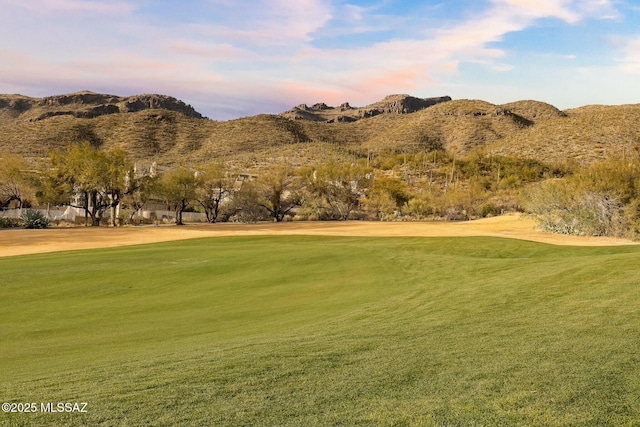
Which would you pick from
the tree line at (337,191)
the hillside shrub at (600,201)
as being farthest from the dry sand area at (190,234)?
the tree line at (337,191)

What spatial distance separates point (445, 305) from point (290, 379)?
22.1ft

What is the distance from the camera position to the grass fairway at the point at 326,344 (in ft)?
18.6

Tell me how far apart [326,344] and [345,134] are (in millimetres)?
121322

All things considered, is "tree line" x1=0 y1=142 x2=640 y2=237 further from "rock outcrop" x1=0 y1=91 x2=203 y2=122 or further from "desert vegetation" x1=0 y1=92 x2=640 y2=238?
"rock outcrop" x1=0 y1=91 x2=203 y2=122

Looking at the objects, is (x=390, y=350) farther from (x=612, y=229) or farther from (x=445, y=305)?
(x=612, y=229)

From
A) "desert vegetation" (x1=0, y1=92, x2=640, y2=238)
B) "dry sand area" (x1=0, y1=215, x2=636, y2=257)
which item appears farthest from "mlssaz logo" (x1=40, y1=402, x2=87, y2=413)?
"desert vegetation" (x1=0, y1=92, x2=640, y2=238)

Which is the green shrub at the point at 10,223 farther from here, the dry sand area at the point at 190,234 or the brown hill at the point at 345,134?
the brown hill at the point at 345,134

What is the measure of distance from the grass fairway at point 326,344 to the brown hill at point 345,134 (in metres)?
71.2

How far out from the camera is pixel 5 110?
6299 inches

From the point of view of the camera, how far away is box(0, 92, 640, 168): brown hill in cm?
8875

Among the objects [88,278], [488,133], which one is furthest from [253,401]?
[488,133]

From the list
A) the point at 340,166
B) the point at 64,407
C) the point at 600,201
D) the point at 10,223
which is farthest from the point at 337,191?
the point at 64,407

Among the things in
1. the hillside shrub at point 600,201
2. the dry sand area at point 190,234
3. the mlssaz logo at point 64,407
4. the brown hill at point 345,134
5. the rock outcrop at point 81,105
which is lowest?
the dry sand area at point 190,234

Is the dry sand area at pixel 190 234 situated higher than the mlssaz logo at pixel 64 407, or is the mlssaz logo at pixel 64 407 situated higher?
the mlssaz logo at pixel 64 407
